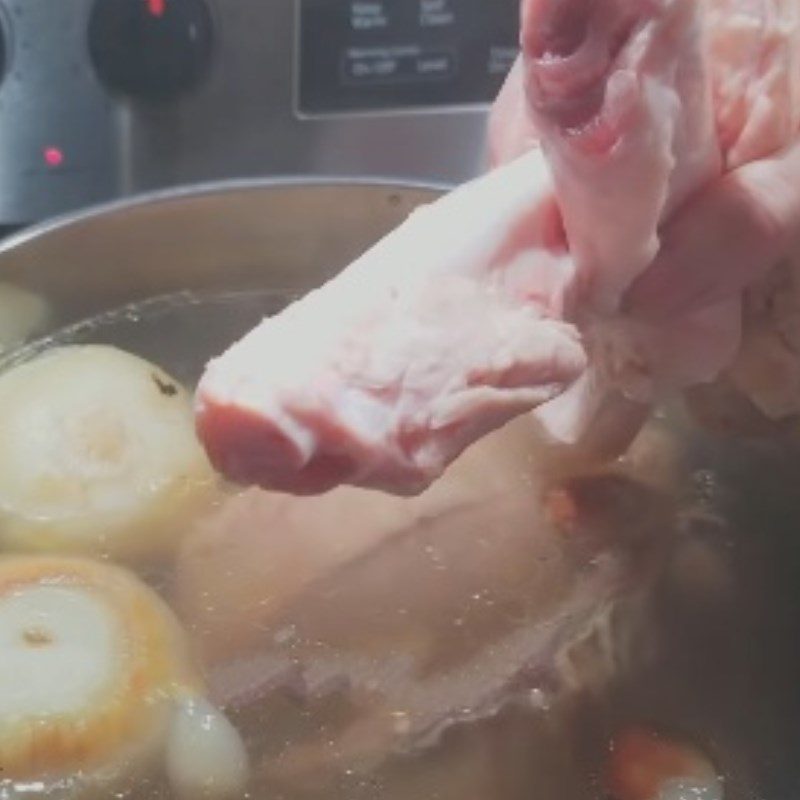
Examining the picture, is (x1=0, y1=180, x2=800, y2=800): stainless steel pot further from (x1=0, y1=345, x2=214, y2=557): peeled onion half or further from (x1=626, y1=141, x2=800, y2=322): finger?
(x1=626, y1=141, x2=800, y2=322): finger

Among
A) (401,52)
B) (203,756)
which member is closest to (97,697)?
(203,756)

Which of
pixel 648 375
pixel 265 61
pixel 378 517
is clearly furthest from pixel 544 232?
pixel 265 61

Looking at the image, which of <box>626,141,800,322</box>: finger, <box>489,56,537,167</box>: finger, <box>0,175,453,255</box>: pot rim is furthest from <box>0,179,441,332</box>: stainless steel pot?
<box>626,141,800,322</box>: finger

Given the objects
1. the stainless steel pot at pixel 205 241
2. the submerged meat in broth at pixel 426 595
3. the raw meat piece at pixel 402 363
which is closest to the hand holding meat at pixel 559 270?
the raw meat piece at pixel 402 363

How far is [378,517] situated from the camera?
2.64 ft

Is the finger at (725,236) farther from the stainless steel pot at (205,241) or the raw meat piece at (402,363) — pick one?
the stainless steel pot at (205,241)

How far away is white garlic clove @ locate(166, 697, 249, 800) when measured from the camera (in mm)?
704

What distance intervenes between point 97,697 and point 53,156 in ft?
1.10

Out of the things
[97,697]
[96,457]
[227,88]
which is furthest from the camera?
[227,88]

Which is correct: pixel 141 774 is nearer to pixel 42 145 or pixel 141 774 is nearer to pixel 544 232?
pixel 544 232

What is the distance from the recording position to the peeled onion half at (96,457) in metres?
0.81

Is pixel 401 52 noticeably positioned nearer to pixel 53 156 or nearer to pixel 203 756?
pixel 53 156

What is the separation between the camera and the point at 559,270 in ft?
2.12

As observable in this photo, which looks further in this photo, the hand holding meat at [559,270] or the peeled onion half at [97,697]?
the peeled onion half at [97,697]
